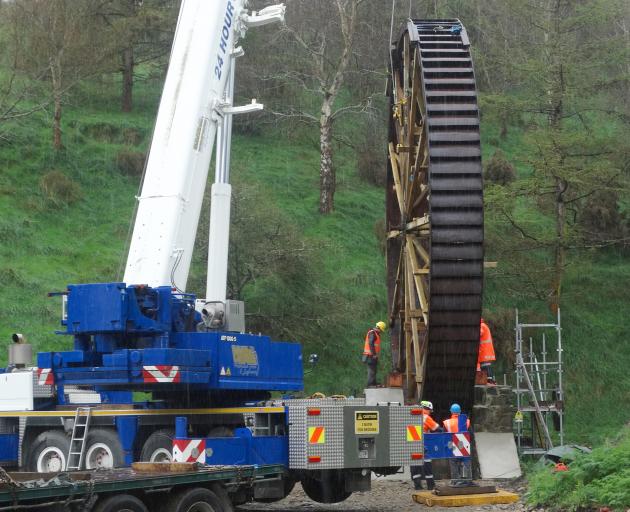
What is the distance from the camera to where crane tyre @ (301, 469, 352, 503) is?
12423 mm

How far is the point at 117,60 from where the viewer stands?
111 feet

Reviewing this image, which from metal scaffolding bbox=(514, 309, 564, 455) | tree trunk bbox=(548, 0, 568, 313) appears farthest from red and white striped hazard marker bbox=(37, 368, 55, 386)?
tree trunk bbox=(548, 0, 568, 313)

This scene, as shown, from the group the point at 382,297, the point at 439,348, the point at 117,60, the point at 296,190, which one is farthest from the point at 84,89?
the point at 439,348

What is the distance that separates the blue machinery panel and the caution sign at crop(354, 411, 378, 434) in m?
2.04

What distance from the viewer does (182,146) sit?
14.5 m

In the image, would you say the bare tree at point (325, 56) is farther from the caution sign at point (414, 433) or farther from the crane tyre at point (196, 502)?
the crane tyre at point (196, 502)

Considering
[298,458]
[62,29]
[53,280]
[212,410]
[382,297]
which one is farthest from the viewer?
[62,29]

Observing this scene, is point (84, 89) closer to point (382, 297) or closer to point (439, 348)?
point (382, 297)

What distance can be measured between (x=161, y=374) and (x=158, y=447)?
1.19 metres

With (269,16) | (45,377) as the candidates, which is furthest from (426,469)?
(269,16)

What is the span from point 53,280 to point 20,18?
30.0ft

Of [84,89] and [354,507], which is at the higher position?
[84,89]

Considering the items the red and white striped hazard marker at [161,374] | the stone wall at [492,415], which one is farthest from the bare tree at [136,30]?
the red and white striped hazard marker at [161,374]

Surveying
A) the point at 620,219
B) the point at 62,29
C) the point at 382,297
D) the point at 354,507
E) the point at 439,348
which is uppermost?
the point at 62,29
